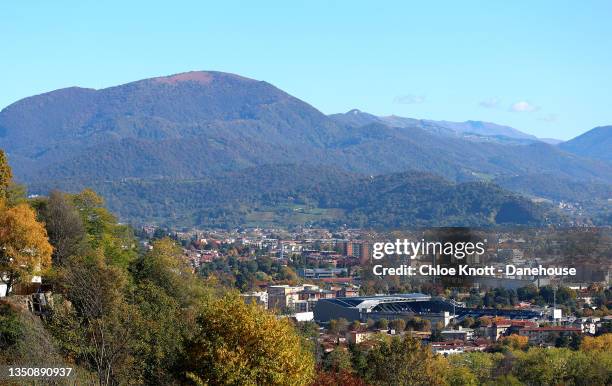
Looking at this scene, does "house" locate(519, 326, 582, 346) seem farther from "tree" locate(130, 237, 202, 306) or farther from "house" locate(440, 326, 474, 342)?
"tree" locate(130, 237, 202, 306)

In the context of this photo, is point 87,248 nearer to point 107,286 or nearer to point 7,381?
point 107,286

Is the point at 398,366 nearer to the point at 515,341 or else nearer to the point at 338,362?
the point at 338,362

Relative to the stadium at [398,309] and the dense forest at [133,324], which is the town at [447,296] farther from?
the dense forest at [133,324]

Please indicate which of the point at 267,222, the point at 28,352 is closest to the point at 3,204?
the point at 28,352

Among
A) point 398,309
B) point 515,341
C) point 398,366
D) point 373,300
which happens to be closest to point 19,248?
point 398,366

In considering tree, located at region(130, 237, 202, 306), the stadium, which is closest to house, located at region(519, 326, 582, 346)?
the stadium

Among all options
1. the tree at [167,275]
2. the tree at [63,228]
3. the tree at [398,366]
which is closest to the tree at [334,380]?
the tree at [398,366]
